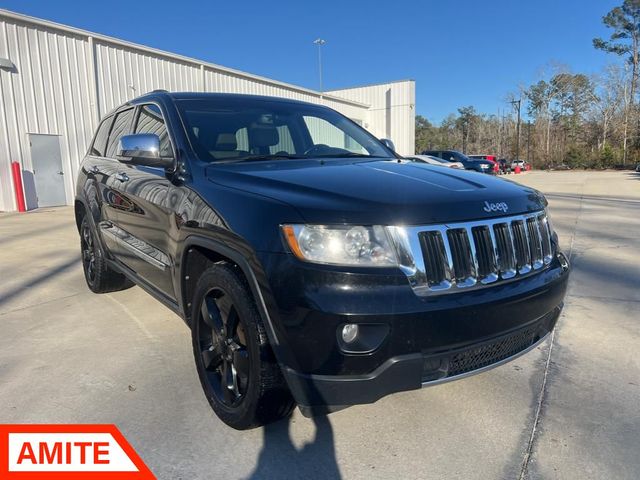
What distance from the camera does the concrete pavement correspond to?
7.00 ft

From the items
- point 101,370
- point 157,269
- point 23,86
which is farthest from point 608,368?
point 23,86

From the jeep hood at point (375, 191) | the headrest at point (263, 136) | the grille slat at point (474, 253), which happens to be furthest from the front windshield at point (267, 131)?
the grille slat at point (474, 253)

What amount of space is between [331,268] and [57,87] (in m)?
14.0

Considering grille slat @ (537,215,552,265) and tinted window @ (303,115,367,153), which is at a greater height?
tinted window @ (303,115,367,153)

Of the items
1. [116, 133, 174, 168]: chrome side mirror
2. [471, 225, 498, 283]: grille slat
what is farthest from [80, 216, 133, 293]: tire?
[471, 225, 498, 283]: grille slat

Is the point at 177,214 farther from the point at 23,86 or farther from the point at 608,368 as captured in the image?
the point at 23,86

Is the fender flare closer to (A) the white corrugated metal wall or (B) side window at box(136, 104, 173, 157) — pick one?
(B) side window at box(136, 104, 173, 157)

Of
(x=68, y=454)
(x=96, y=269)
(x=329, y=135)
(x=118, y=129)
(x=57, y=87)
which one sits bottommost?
(x=68, y=454)

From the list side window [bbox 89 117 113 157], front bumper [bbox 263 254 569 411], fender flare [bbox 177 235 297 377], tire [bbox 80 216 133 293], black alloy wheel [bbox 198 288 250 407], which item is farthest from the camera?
side window [bbox 89 117 113 157]

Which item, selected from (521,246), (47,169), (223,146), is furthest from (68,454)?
(47,169)

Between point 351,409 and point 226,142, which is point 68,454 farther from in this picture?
point 226,142

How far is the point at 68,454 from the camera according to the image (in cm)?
228

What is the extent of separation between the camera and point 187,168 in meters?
2.68

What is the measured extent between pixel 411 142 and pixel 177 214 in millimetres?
28163
